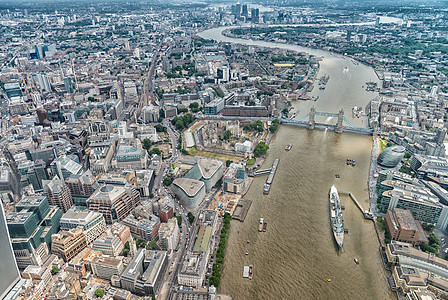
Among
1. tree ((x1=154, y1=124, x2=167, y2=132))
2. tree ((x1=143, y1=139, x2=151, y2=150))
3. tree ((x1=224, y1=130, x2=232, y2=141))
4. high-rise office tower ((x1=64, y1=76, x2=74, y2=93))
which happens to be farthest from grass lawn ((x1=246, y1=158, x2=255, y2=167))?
high-rise office tower ((x1=64, y1=76, x2=74, y2=93))

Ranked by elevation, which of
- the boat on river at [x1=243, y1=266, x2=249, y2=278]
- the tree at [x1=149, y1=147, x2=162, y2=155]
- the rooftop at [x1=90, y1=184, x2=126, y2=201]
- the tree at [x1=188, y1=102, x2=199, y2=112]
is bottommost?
the boat on river at [x1=243, y1=266, x2=249, y2=278]

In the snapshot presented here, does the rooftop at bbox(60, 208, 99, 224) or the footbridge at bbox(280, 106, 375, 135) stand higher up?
the rooftop at bbox(60, 208, 99, 224)

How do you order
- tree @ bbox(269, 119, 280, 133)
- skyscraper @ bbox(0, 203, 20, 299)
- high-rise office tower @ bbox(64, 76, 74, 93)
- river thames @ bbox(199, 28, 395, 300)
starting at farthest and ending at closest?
high-rise office tower @ bbox(64, 76, 74, 93) < tree @ bbox(269, 119, 280, 133) < river thames @ bbox(199, 28, 395, 300) < skyscraper @ bbox(0, 203, 20, 299)

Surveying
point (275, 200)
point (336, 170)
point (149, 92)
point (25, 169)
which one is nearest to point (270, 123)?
point (336, 170)

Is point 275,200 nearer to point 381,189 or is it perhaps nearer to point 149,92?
point 381,189

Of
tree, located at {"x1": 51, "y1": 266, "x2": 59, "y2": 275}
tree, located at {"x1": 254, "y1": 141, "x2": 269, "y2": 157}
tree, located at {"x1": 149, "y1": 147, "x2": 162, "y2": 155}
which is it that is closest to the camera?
tree, located at {"x1": 51, "y1": 266, "x2": 59, "y2": 275}

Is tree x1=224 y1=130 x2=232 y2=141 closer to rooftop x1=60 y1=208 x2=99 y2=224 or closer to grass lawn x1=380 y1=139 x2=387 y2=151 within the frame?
grass lawn x1=380 y1=139 x2=387 y2=151

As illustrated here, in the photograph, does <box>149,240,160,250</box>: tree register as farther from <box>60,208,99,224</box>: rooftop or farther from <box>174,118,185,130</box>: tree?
<box>174,118,185,130</box>: tree

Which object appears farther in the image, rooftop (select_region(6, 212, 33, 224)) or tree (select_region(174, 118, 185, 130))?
tree (select_region(174, 118, 185, 130))
